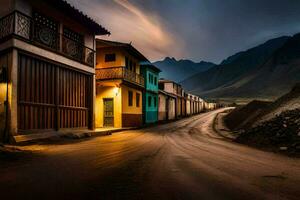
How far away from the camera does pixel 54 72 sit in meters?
13.0

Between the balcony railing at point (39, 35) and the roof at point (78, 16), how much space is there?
1544 millimetres

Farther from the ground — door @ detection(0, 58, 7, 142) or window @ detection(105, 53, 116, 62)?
window @ detection(105, 53, 116, 62)

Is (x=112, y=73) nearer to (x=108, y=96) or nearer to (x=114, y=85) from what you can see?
(x=114, y=85)

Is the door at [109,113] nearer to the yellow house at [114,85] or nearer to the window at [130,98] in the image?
the yellow house at [114,85]

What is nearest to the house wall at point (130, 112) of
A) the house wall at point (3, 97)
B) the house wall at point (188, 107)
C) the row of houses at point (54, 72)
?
the row of houses at point (54, 72)

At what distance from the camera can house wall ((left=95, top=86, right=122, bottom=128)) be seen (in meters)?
21.0

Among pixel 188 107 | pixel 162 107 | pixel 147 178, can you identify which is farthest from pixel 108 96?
pixel 188 107

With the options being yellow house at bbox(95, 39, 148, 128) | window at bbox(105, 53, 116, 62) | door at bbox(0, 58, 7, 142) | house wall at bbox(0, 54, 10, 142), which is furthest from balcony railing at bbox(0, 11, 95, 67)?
window at bbox(105, 53, 116, 62)

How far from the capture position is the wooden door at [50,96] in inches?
434

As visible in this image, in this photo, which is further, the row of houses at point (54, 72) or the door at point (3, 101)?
the row of houses at point (54, 72)

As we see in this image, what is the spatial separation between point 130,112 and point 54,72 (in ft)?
36.1

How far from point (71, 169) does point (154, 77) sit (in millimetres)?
26645

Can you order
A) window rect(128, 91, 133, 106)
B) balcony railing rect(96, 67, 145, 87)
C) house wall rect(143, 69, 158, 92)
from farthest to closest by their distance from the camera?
house wall rect(143, 69, 158, 92)
window rect(128, 91, 133, 106)
balcony railing rect(96, 67, 145, 87)

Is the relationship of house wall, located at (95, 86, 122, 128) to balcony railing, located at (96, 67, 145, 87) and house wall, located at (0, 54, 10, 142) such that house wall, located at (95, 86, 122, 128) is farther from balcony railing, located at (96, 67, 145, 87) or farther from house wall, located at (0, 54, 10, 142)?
house wall, located at (0, 54, 10, 142)
